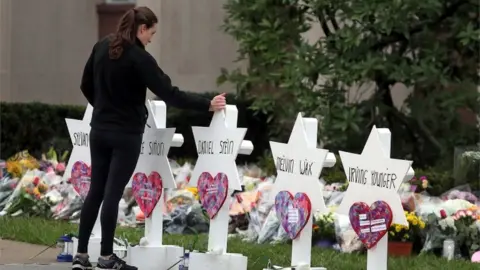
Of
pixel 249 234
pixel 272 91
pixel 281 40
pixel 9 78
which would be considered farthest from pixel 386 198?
pixel 9 78

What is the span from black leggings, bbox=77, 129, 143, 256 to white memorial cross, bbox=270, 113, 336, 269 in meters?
0.96

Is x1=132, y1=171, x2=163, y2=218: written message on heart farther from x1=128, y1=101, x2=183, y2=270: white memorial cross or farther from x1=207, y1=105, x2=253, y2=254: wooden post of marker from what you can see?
x1=207, y1=105, x2=253, y2=254: wooden post of marker

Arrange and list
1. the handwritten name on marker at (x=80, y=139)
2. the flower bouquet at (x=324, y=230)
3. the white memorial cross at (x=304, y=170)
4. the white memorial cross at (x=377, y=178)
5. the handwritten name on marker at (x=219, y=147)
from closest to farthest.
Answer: the white memorial cross at (x=377, y=178) → the white memorial cross at (x=304, y=170) → the handwritten name on marker at (x=219, y=147) → the handwritten name on marker at (x=80, y=139) → the flower bouquet at (x=324, y=230)

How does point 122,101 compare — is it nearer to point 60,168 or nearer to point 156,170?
point 156,170

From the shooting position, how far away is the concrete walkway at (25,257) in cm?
675

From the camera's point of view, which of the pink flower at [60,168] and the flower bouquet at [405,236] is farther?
the pink flower at [60,168]

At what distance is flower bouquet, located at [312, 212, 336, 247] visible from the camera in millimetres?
8211

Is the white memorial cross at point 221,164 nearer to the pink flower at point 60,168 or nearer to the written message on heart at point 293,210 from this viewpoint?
the written message on heart at point 293,210

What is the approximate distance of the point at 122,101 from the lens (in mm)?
6137

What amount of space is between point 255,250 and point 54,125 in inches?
336

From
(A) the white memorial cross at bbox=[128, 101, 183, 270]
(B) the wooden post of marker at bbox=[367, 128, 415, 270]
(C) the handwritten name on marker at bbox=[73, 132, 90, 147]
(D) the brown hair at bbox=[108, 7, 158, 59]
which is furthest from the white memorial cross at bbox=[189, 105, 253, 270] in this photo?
(C) the handwritten name on marker at bbox=[73, 132, 90, 147]

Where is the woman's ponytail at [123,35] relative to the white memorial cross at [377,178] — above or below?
above

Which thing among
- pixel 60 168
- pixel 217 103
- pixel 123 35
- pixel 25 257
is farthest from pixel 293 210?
pixel 60 168

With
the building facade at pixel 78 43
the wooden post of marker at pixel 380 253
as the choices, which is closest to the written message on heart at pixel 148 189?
the wooden post of marker at pixel 380 253
